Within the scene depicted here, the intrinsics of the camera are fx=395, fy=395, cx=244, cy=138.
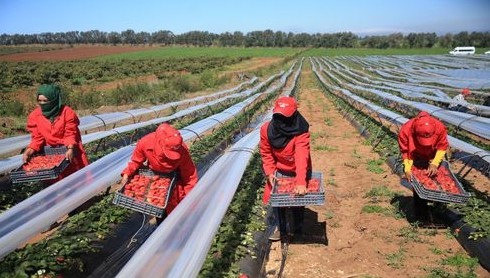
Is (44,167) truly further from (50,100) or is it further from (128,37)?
(128,37)

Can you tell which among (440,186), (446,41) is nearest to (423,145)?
(440,186)

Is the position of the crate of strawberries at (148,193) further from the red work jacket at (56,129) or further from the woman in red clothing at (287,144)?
the red work jacket at (56,129)

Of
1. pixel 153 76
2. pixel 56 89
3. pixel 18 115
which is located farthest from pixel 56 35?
pixel 56 89

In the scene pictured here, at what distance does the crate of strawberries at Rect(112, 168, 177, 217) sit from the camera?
408 cm

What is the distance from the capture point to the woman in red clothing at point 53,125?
5086mm

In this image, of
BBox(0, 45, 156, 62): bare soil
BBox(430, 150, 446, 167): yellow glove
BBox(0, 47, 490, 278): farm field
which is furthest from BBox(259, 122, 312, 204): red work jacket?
BBox(0, 45, 156, 62): bare soil

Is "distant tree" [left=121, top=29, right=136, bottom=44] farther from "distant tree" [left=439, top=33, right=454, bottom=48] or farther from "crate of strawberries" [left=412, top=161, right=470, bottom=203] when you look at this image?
"crate of strawberries" [left=412, top=161, right=470, bottom=203]

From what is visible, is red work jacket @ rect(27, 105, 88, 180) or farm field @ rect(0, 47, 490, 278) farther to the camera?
red work jacket @ rect(27, 105, 88, 180)

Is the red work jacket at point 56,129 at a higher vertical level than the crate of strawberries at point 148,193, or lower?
higher

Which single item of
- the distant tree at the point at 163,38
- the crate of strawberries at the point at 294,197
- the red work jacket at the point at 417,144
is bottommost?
the crate of strawberries at the point at 294,197

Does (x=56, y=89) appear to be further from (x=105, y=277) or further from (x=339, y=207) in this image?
(x=339, y=207)

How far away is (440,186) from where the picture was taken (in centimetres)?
496

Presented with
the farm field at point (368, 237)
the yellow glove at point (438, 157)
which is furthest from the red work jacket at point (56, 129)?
the yellow glove at point (438, 157)

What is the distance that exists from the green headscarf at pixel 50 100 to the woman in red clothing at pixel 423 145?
4.49 metres
